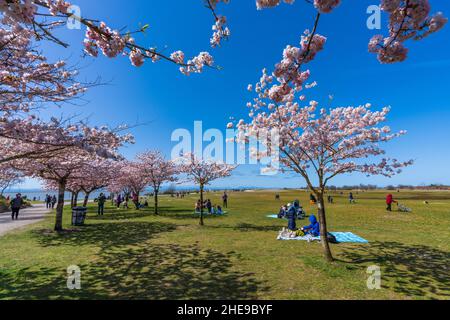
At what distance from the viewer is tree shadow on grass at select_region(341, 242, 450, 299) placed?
5.91 metres

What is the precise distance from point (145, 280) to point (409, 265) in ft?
28.5

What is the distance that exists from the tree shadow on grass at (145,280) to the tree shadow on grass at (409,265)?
389 cm

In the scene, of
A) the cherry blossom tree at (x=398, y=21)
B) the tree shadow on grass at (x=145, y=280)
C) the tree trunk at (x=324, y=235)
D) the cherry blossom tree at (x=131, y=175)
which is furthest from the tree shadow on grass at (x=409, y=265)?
the cherry blossom tree at (x=131, y=175)

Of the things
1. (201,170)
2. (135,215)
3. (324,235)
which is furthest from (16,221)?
(324,235)

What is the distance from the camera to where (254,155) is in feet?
33.0

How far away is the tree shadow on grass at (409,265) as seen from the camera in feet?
19.4

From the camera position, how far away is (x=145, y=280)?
21.4 feet

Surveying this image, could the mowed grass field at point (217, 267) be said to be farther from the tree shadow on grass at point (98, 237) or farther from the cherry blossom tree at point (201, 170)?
the cherry blossom tree at point (201, 170)

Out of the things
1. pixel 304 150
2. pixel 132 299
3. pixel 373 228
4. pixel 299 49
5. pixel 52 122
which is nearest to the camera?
pixel 299 49

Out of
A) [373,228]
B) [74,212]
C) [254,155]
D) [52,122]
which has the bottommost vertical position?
[373,228]

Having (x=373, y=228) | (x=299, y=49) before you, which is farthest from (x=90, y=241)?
(x=373, y=228)

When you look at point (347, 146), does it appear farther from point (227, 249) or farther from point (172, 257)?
point (172, 257)

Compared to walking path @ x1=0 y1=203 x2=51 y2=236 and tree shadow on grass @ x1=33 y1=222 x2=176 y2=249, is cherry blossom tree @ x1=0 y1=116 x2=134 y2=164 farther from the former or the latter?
walking path @ x1=0 y1=203 x2=51 y2=236

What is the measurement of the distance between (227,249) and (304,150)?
5.36 meters
